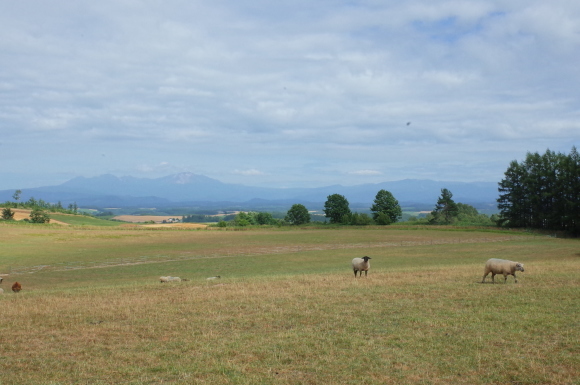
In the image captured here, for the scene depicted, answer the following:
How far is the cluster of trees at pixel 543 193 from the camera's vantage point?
8412 cm

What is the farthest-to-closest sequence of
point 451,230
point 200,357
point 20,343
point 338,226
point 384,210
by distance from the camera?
point 384,210 < point 338,226 < point 451,230 < point 20,343 < point 200,357

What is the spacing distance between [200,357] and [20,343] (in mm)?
5355

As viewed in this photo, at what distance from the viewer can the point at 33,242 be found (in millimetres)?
67812

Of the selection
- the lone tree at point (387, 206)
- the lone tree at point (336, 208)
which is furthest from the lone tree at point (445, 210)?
the lone tree at point (336, 208)

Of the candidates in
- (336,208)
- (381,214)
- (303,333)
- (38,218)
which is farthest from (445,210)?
(303,333)

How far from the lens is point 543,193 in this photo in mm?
91000

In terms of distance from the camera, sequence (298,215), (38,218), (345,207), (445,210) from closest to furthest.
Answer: (38,218)
(445,210)
(345,207)
(298,215)

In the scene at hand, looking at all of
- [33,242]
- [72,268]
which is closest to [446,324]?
[72,268]

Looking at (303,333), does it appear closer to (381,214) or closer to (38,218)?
(381,214)

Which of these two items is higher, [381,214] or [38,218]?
[381,214]

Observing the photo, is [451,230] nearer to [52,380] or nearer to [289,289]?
[289,289]

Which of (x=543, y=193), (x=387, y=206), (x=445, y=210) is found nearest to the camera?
(x=543, y=193)

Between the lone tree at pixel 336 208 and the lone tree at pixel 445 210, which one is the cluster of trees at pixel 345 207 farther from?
the lone tree at pixel 445 210

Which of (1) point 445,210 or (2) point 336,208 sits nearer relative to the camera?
(1) point 445,210
